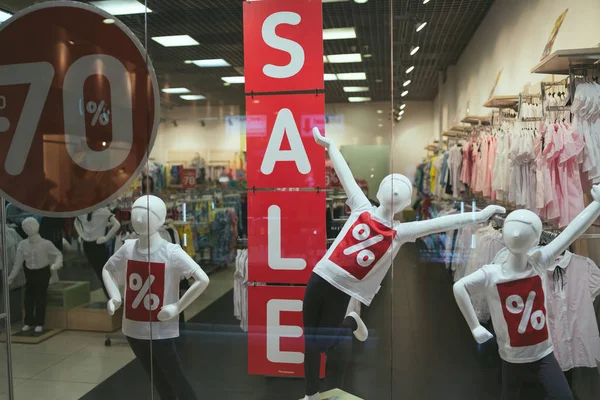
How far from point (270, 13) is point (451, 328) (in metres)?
1.92

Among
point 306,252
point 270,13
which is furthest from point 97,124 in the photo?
point 306,252

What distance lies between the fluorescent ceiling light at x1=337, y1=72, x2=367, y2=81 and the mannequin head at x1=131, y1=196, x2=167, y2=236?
125 centimetres

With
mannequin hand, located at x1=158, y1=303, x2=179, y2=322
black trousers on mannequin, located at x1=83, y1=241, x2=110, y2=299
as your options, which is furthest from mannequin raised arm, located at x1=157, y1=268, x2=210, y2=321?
black trousers on mannequin, located at x1=83, y1=241, x2=110, y2=299

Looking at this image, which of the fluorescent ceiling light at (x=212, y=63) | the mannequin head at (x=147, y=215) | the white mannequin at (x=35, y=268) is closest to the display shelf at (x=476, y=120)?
the fluorescent ceiling light at (x=212, y=63)

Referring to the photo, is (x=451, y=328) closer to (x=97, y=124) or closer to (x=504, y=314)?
(x=504, y=314)

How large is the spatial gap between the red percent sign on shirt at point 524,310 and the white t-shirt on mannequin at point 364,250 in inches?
20.0

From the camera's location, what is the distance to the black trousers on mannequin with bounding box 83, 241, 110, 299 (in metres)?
2.98

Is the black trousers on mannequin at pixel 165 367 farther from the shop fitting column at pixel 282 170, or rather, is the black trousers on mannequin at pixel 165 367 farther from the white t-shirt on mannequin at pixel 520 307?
the white t-shirt on mannequin at pixel 520 307

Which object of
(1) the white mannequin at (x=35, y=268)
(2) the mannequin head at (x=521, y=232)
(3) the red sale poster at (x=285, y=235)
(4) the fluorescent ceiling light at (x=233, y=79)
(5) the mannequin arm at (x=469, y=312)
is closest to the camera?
(2) the mannequin head at (x=521, y=232)

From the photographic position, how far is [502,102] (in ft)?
8.69

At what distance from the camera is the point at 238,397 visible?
287 centimetres

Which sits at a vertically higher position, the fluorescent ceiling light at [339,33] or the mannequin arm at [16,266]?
the fluorescent ceiling light at [339,33]

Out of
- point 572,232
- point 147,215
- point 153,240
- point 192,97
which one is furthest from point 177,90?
point 572,232

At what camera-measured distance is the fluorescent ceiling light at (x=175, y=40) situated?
3.05 metres
